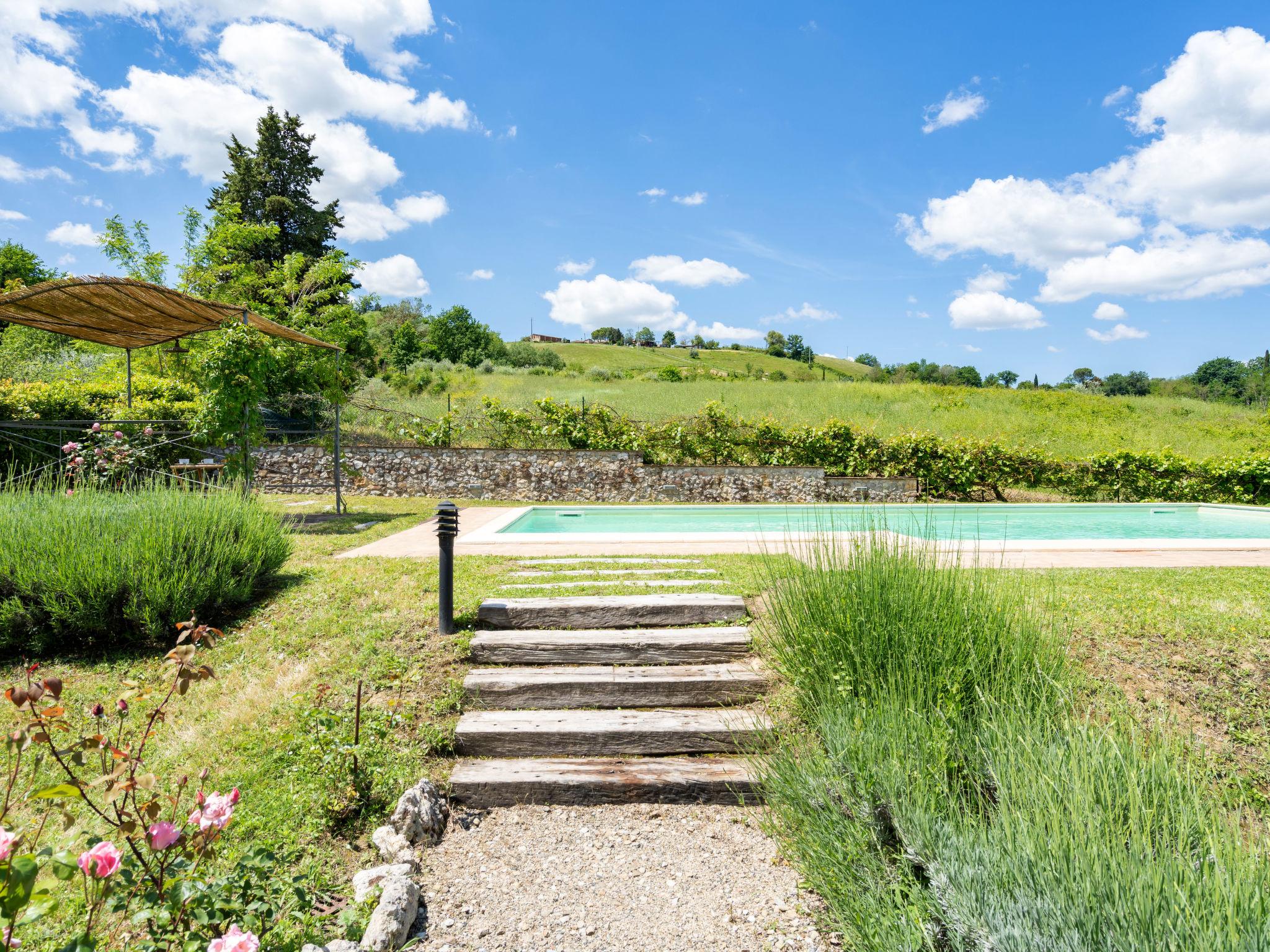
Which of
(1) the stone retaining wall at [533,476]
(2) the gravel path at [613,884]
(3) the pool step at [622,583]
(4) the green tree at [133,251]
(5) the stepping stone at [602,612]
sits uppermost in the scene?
(4) the green tree at [133,251]

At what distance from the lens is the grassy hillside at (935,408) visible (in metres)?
15.6

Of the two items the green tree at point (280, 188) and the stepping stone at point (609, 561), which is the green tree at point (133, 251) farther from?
the stepping stone at point (609, 561)

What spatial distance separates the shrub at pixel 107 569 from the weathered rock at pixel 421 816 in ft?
8.07

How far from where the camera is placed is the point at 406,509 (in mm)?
10383

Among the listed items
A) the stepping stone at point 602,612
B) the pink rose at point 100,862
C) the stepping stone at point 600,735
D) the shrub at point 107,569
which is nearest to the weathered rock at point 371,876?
the stepping stone at point 600,735

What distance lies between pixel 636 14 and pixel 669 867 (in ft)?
40.0

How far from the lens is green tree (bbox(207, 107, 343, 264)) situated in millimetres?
25188

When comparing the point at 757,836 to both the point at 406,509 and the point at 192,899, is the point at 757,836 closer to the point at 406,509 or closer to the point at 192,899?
the point at 192,899

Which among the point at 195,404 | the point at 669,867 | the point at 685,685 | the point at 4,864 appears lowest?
the point at 669,867

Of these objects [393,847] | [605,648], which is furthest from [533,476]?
[393,847]

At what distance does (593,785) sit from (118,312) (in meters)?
8.55

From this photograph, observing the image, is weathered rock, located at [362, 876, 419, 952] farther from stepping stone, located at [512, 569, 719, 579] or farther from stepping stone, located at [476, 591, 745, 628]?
stepping stone, located at [512, 569, 719, 579]

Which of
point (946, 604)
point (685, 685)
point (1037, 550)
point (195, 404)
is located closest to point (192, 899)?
point (685, 685)

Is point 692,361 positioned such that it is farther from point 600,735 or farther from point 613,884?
point 613,884
